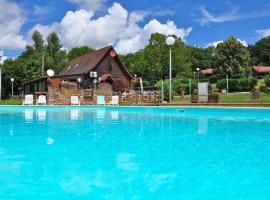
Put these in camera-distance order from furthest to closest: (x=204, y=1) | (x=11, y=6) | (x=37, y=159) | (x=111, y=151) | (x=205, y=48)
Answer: (x=205, y=48)
(x=11, y=6)
(x=204, y=1)
(x=111, y=151)
(x=37, y=159)

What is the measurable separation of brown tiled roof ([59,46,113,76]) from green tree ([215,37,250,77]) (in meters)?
20.1

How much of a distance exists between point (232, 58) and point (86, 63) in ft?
78.0

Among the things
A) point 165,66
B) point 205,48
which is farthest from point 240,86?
point 205,48

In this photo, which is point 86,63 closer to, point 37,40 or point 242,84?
point 242,84

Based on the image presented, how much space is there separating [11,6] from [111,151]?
27880 millimetres

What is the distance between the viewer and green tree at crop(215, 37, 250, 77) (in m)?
52.0

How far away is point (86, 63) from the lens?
141 ft

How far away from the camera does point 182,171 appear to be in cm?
471

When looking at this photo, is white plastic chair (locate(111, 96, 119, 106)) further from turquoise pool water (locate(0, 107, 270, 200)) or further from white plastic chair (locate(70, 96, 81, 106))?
turquoise pool water (locate(0, 107, 270, 200))

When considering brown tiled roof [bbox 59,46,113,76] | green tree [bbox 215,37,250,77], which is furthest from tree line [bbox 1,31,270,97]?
brown tiled roof [bbox 59,46,113,76]

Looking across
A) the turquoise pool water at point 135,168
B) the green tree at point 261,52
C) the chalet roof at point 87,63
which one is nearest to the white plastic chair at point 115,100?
the chalet roof at point 87,63

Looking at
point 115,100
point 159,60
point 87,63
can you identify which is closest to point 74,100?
point 115,100

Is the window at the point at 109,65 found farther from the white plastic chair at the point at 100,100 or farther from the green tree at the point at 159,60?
the white plastic chair at the point at 100,100

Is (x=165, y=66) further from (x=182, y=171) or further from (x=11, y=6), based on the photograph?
(x=182, y=171)
